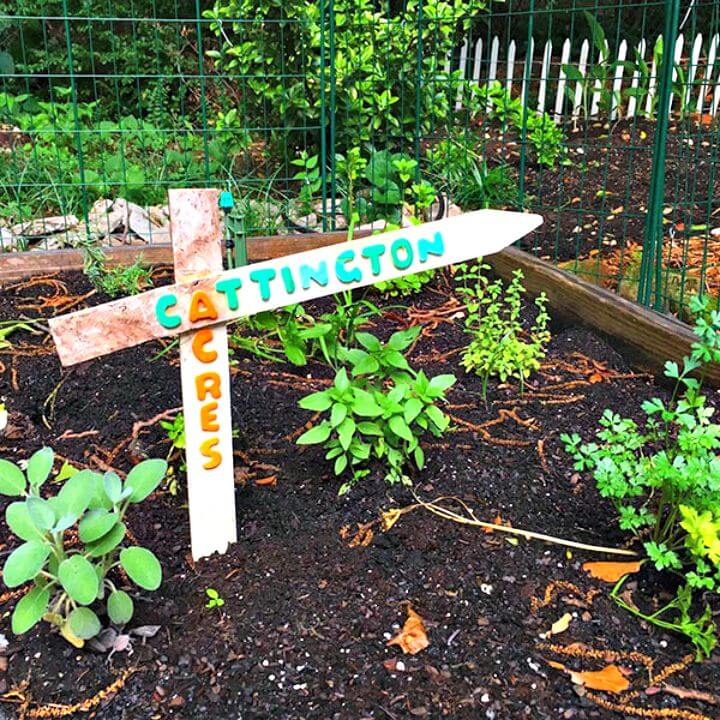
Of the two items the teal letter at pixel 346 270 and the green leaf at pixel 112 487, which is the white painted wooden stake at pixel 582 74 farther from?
the green leaf at pixel 112 487

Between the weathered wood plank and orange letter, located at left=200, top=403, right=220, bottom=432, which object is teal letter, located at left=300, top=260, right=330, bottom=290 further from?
the weathered wood plank

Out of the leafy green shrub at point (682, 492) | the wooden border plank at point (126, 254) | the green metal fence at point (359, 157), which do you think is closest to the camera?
the leafy green shrub at point (682, 492)

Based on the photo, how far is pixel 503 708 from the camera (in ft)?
6.24

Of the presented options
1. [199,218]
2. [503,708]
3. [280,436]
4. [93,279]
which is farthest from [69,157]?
[503,708]

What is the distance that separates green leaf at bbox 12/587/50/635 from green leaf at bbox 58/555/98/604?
0.09 metres

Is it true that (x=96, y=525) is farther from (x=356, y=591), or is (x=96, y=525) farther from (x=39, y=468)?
(x=356, y=591)

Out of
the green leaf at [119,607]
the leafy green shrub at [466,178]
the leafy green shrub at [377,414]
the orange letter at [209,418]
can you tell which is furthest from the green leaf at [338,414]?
the leafy green shrub at [466,178]

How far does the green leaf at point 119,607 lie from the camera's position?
2018mm

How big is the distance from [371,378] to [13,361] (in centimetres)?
159

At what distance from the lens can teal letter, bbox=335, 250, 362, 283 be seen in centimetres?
206

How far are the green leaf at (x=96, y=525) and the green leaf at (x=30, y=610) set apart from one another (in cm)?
15

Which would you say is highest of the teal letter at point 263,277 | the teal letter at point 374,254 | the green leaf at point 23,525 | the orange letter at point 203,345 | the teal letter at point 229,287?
the teal letter at point 374,254

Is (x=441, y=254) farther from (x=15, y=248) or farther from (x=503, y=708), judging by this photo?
(x=15, y=248)

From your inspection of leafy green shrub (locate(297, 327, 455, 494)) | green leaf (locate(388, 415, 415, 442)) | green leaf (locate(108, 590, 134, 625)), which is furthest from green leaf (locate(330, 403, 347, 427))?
green leaf (locate(108, 590, 134, 625))
